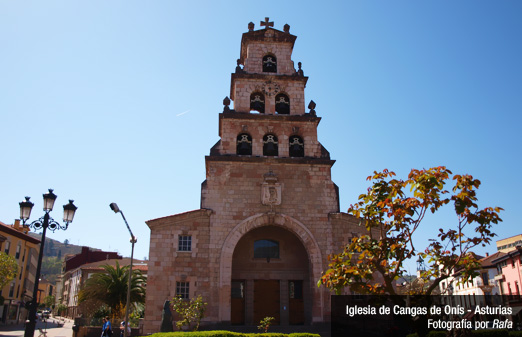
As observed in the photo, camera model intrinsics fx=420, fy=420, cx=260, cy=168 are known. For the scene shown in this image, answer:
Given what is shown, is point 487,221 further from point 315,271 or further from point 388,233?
point 315,271

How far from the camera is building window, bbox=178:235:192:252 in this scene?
22.7 m

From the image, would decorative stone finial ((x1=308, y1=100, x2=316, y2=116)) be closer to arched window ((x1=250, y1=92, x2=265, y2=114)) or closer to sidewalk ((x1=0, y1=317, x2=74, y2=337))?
arched window ((x1=250, y1=92, x2=265, y2=114))

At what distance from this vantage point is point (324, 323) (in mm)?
21594

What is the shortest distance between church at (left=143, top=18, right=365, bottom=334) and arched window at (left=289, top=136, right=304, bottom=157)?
6cm

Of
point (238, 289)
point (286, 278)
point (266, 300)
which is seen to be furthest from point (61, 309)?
point (286, 278)

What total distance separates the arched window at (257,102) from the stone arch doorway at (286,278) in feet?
24.1

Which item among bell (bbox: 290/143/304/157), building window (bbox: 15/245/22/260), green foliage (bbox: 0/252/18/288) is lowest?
green foliage (bbox: 0/252/18/288)

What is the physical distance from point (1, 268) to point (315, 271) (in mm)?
17920

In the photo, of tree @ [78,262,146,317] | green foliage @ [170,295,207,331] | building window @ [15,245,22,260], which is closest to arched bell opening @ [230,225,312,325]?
Answer: green foliage @ [170,295,207,331]

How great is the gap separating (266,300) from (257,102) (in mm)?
12030

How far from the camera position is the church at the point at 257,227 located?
72.4 feet

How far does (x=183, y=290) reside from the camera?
21906 millimetres

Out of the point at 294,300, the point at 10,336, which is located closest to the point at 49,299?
the point at 10,336

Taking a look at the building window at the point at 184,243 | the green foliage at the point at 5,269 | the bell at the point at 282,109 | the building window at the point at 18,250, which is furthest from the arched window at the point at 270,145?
the building window at the point at 18,250
